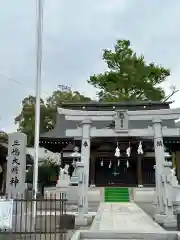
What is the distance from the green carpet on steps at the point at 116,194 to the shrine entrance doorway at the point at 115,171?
5.34ft

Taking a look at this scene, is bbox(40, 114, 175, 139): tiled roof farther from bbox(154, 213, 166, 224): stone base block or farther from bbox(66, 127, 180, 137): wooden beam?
bbox(154, 213, 166, 224): stone base block

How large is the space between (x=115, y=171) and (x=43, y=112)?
17504mm

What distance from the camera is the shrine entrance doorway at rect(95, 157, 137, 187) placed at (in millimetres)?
23203

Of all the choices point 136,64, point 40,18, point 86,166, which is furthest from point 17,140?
point 136,64

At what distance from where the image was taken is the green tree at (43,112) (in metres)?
37.1

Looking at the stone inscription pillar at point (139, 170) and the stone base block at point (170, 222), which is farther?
the stone inscription pillar at point (139, 170)

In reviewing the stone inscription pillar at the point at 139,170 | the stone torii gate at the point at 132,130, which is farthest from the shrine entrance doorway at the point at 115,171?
the stone torii gate at the point at 132,130

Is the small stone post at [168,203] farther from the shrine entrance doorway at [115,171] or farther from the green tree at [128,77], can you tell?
the green tree at [128,77]

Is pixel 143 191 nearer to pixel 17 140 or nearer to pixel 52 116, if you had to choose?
pixel 17 140

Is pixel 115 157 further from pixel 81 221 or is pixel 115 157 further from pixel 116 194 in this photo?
pixel 81 221

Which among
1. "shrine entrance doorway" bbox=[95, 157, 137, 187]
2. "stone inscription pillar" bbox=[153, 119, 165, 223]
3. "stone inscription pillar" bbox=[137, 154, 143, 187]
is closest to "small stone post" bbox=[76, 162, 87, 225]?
"stone inscription pillar" bbox=[153, 119, 165, 223]

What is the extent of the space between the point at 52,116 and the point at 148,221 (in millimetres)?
28896

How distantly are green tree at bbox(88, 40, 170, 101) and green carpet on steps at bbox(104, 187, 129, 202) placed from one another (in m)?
15.1

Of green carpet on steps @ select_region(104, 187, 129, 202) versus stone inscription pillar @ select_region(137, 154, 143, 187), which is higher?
stone inscription pillar @ select_region(137, 154, 143, 187)
